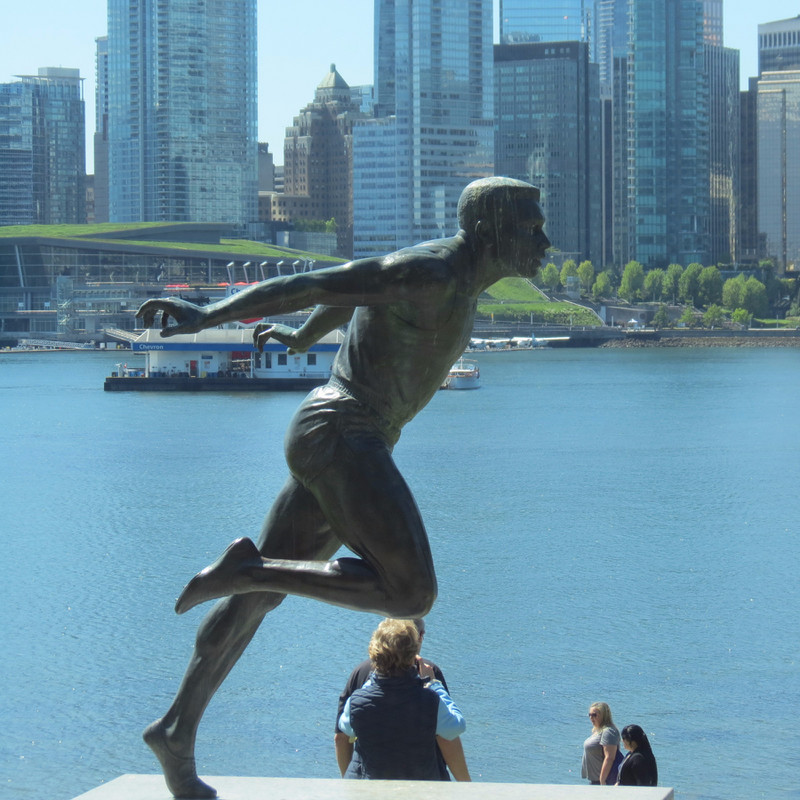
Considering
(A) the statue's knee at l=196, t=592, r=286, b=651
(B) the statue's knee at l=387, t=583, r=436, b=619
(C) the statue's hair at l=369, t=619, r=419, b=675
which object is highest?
(B) the statue's knee at l=387, t=583, r=436, b=619

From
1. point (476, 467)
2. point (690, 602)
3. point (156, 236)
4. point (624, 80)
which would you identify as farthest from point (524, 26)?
point (690, 602)

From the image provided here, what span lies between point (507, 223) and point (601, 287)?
457 feet

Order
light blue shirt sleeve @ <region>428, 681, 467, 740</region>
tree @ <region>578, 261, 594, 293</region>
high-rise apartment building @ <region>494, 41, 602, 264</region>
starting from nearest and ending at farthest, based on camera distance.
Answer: light blue shirt sleeve @ <region>428, 681, 467, 740</region>, tree @ <region>578, 261, 594, 293</region>, high-rise apartment building @ <region>494, 41, 602, 264</region>

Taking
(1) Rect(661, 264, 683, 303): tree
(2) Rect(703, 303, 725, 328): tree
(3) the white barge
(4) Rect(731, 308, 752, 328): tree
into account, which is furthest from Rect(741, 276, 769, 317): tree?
(3) the white barge

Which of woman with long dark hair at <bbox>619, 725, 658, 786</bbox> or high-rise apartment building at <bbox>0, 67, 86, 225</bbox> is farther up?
high-rise apartment building at <bbox>0, 67, 86, 225</bbox>

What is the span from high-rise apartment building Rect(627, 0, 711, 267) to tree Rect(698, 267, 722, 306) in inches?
828

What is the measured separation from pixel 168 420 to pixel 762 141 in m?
133

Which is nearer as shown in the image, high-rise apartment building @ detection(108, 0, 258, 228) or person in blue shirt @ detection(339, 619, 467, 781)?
person in blue shirt @ detection(339, 619, 467, 781)

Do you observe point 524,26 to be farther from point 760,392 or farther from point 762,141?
point 760,392

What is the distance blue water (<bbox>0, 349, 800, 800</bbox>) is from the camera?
13.9m

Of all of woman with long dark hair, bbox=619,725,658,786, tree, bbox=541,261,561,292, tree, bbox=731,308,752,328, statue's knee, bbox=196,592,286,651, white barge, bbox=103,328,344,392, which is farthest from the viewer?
tree, bbox=541,261,561,292

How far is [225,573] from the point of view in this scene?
4.68 metres

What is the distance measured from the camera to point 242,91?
163 meters

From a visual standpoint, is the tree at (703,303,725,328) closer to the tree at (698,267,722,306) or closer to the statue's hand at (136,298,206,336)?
the tree at (698,267,722,306)
